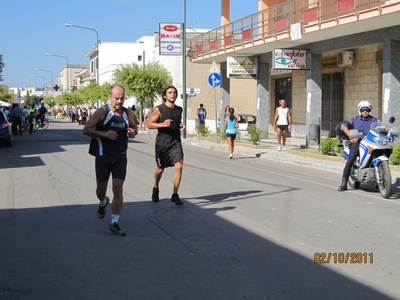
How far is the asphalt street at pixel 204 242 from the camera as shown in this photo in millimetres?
4906

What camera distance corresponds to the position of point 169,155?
28.7 ft

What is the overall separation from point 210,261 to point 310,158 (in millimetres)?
11763

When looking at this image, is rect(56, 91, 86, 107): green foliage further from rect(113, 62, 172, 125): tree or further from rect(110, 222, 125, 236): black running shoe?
rect(110, 222, 125, 236): black running shoe

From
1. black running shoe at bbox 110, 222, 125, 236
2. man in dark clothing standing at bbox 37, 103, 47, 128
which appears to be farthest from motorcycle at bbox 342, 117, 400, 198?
man in dark clothing standing at bbox 37, 103, 47, 128

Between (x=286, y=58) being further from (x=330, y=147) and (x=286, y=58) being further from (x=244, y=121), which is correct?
(x=244, y=121)

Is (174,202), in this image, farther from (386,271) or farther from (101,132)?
(386,271)

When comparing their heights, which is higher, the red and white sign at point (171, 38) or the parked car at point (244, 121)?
the red and white sign at point (171, 38)

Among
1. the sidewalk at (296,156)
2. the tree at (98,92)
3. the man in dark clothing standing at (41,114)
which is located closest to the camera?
the sidewalk at (296,156)

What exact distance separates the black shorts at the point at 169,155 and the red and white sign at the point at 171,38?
20.7 meters

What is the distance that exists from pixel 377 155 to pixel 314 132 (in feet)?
30.8

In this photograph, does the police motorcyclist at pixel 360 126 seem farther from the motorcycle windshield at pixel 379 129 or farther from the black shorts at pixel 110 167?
the black shorts at pixel 110 167

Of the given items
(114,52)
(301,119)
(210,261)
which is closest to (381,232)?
Answer: (210,261)
